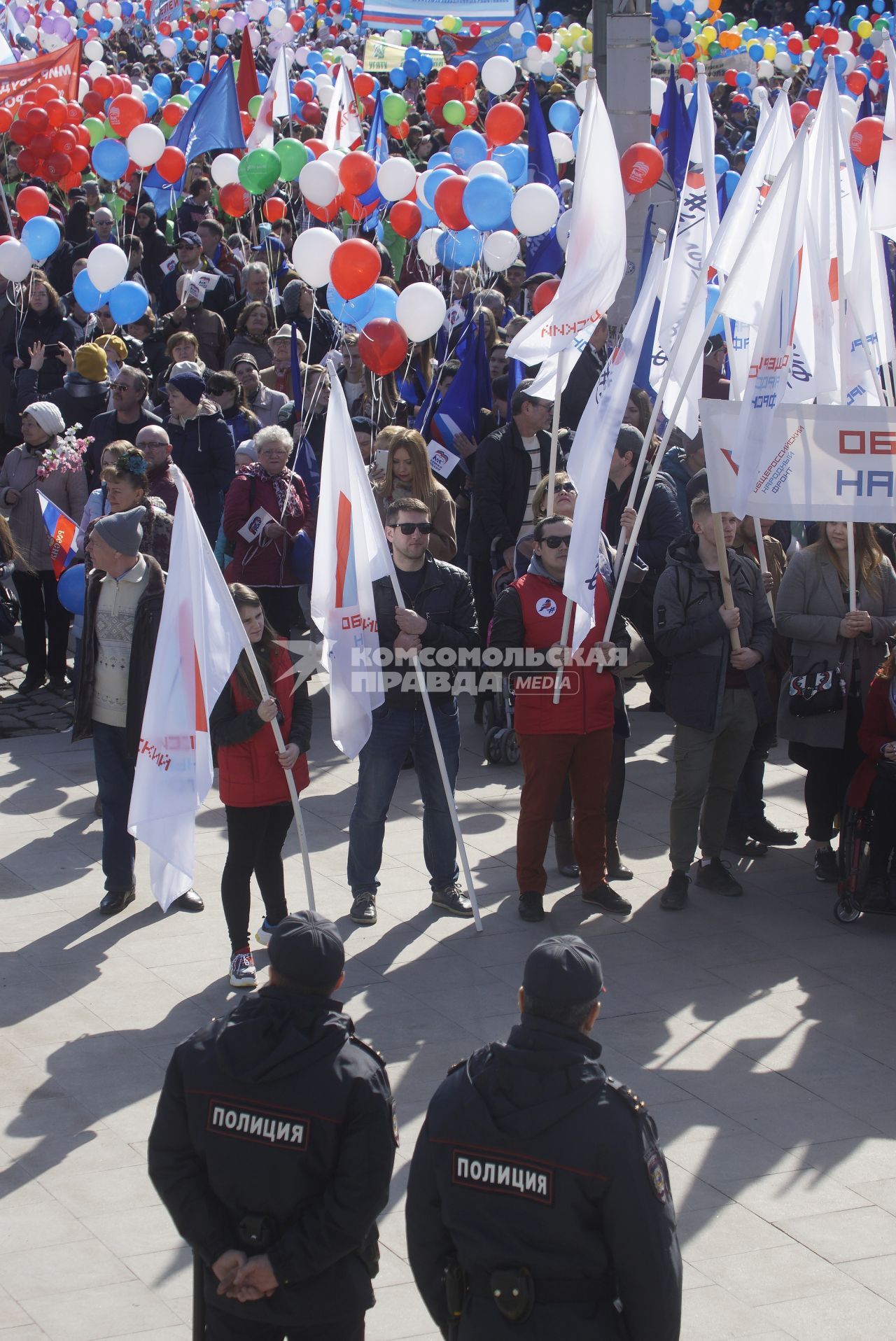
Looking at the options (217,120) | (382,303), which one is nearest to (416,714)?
(382,303)

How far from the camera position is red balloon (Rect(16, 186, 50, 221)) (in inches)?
603

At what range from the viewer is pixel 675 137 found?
13.3 metres

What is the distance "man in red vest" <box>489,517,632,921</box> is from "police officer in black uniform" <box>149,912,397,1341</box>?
11.7 feet

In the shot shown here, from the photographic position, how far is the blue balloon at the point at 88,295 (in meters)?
13.0

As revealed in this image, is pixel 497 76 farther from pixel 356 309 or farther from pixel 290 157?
pixel 356 309

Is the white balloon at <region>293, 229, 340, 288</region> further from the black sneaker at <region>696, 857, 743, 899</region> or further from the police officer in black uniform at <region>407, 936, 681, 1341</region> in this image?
the police officer in black uniform at <region>407, 936, 681, 1341</region>

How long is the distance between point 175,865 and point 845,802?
9.91ft

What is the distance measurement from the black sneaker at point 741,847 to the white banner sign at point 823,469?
5.97 ft

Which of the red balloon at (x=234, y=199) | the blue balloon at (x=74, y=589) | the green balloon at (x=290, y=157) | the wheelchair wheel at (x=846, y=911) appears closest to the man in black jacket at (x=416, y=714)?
the wheelchair wheel at (x=846, y=911)

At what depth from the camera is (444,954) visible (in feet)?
22.0

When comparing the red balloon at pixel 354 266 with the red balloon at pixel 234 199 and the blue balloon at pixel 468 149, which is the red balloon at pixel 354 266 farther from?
the red balloon at pixel 234 199

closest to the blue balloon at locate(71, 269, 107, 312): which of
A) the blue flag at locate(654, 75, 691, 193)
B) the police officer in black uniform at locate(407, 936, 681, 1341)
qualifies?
the blue flag at locate(654, 75, 691, 193)

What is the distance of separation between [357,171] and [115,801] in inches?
304

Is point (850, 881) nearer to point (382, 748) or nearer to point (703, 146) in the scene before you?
point (382, 748)
